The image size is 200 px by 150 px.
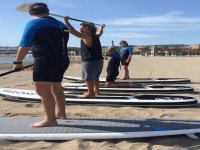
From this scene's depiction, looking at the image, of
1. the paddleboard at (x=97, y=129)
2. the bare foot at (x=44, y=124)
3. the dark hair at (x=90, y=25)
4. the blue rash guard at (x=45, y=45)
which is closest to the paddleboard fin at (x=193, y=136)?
the paddleboard at (x=97, y=129)

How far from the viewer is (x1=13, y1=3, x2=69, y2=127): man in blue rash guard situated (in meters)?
5.05

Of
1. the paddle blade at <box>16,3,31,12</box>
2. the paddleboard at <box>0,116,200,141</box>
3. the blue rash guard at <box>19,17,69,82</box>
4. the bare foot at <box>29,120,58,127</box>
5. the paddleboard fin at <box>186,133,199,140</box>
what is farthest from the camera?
the paddle blade at <box>16,3,31,12</box>

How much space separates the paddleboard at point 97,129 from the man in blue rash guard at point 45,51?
0.24 meters

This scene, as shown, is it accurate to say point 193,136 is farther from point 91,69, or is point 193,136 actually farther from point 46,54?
point 91,69

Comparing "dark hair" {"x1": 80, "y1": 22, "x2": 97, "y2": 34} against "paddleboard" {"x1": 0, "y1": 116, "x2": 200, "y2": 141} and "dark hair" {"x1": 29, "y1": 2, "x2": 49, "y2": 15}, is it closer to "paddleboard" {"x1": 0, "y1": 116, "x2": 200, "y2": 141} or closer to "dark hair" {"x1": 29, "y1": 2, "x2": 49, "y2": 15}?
"dark hair" {"x1": 29, "y1": 2, "x2": 49, "y2": 15}

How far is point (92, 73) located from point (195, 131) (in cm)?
312

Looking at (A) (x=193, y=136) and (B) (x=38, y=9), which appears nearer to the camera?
(A) (x=193, y=136)

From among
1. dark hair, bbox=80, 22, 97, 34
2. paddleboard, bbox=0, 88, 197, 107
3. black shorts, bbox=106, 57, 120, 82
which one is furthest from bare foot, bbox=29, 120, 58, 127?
black shorts, bbox=106, 57, 120, 82

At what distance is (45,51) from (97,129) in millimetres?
1195

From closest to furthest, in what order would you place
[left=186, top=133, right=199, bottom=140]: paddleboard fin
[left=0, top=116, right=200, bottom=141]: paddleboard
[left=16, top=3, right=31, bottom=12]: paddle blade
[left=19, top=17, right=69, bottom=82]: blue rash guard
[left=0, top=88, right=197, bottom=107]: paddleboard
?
[left=0, top=116, right=200, bottom=141]: paddleboard
[left=186, top=133, right=199, bottom=140]: paddleboard fin
[left=19, top=17, right=69, bottom=82]: blue rash guard
[left=16, top=3, right=31, bottom=12]: paddle blade
[left=0, top=88, right=197, bottom=107]: paddleboard

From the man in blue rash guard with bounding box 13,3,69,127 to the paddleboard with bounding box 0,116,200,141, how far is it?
0.77ft

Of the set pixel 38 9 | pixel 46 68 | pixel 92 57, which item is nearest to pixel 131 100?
pixel 92 57

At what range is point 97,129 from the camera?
5.03m

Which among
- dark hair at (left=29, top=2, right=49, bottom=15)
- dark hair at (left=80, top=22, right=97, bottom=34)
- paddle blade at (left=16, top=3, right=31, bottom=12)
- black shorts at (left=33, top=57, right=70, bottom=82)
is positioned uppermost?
paddle blade at (left=16, top=3, right=31, bottom=12)
